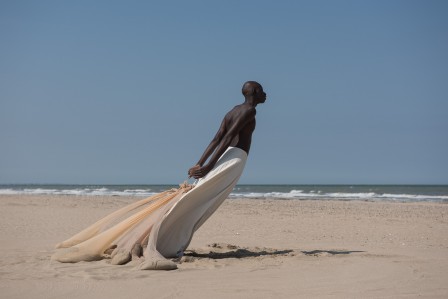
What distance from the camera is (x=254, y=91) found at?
26.2 feet

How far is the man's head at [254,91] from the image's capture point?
7.98 meters

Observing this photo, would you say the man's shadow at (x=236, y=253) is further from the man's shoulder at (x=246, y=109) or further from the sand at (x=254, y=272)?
the man's shoulder at (x=246, y=109)

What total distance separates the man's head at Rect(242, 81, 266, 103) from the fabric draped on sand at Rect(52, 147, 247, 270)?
0.82m

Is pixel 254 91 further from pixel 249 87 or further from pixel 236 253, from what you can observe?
pixel 236 253

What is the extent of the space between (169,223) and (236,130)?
1.63m

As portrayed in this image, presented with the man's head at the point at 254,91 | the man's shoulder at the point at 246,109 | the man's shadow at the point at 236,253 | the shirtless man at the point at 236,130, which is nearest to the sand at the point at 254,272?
the man's shadow at the point at 236,253

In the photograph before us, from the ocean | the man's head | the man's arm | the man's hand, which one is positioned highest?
the man's head

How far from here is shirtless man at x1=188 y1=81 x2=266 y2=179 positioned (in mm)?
7789

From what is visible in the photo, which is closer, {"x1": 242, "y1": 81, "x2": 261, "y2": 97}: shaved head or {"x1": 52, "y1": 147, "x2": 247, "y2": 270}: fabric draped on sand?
{"x1": 52, "y1": 147, "x2": 247, "y2": 270}: fabric draped on sand

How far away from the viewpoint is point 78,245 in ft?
25.0

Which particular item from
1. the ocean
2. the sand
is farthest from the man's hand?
the ocean

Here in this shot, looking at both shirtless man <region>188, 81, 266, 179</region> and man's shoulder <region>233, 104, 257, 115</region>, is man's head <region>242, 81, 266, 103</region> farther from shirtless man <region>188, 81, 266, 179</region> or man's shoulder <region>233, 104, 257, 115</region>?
man's shoulder <region>233, 104, 257, 115</region>

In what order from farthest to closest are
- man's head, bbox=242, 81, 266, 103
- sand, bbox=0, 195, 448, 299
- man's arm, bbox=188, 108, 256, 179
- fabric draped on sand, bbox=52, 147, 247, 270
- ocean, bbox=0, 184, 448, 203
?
1. ocean, bbox=0, 184, 448, 203
2. man's head, bbox=242, 81, 266, 103
3. man's arm, bbox=188, 108, 256, 179
4. fabric draped on sand, bbox=52, 147, 247, 270
5. sand, bbox=0, 195, 448, 299

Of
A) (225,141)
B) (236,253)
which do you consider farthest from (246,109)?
(236,253)
